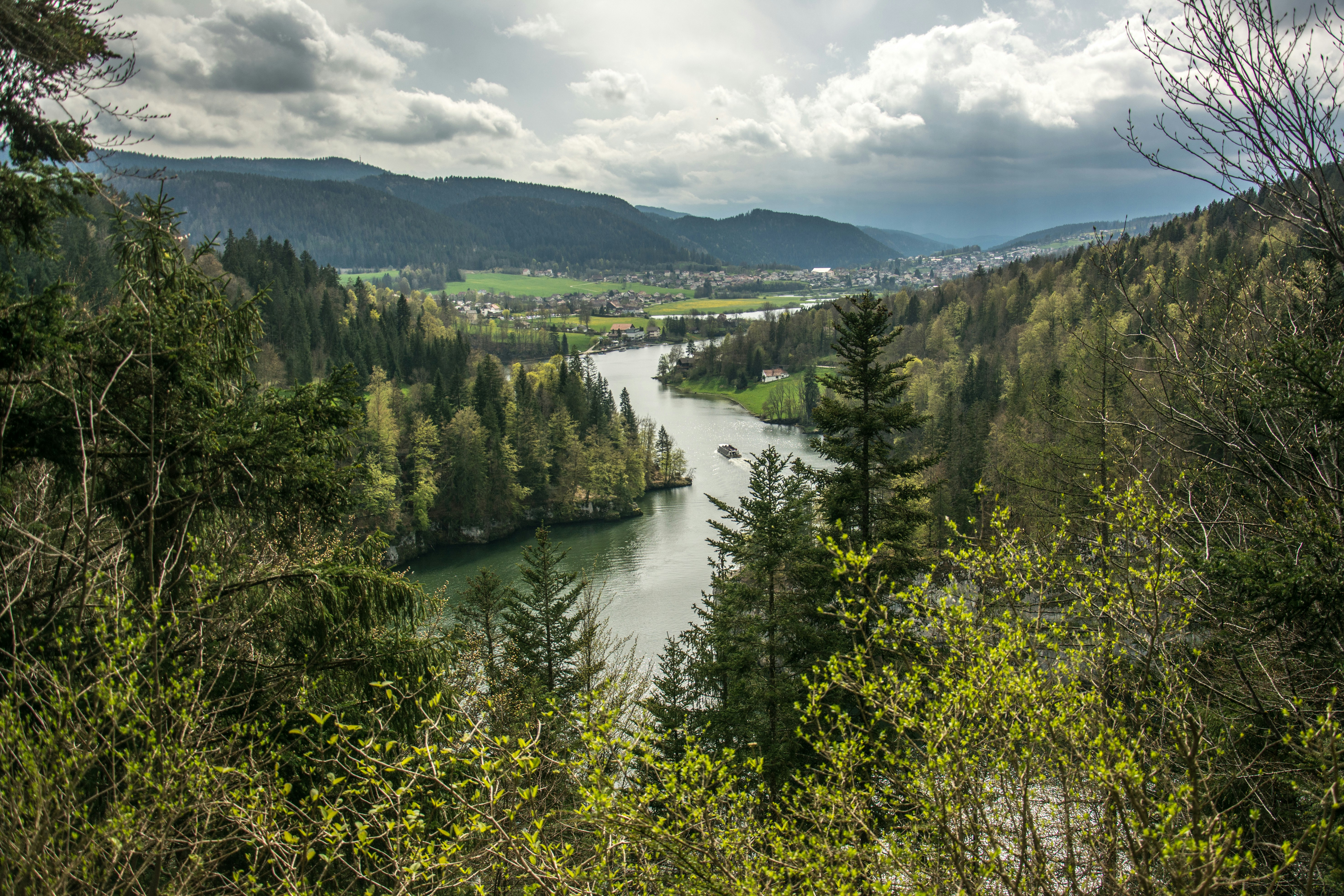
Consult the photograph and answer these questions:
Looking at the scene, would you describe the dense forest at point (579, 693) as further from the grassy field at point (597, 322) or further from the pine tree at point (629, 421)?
the grassy field at point (597, 322)

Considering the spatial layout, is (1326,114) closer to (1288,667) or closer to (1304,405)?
(1304,405)

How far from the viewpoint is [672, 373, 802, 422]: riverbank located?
7894cm

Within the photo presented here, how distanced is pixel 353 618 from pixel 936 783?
441 centimetres

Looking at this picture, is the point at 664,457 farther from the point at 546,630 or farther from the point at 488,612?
the point at 546,630

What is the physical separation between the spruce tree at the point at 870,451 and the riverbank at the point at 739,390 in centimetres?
6411

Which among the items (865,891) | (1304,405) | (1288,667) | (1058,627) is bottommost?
(865,891)

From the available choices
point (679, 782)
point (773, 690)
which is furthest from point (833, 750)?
point (773, 690)

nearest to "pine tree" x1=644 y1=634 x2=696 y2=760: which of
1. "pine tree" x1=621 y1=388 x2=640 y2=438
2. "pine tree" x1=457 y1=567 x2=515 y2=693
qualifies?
"pine tree" x1=457 y1=567 x2=515 y2=693

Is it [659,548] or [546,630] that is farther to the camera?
[659,548]

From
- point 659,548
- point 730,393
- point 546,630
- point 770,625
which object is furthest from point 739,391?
point 770,625

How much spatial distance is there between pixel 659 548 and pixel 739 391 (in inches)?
2037

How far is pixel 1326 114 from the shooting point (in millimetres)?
4809

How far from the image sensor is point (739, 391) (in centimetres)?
8712

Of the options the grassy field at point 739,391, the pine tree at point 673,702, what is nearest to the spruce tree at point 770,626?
the pine tree at point 673,702
